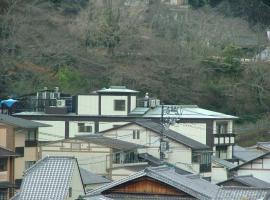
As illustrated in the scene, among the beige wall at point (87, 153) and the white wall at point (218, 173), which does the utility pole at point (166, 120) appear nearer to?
the beige wall at point (87, 153)

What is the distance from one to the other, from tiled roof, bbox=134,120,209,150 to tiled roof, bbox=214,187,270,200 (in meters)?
14.6

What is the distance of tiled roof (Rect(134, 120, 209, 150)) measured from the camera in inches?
1335

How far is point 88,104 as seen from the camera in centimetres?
3722

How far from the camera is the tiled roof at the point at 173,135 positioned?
33.9m

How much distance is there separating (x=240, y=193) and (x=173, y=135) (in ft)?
53.5

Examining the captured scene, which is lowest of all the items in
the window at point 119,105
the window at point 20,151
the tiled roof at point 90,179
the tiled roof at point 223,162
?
the tiled roof at point 223,162

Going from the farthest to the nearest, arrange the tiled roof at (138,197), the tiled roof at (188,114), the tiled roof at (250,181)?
the tiled roof at (188,114) → the tiled roof at (250,181) → the tiled roof at (138,197)

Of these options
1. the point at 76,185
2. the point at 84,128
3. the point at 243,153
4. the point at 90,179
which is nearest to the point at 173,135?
the point at 243,153

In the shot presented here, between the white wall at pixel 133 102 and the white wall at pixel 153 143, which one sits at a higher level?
the white wall at pixel 133 102

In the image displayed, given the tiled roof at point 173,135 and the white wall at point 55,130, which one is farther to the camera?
the white wall at point 55,130

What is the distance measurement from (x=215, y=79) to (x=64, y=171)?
22475 mm

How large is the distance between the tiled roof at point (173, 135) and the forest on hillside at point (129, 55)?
624cm

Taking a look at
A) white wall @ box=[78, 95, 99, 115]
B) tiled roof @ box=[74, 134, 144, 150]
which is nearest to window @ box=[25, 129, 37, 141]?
tiled roof @ box=[74, 134, 144, 150]

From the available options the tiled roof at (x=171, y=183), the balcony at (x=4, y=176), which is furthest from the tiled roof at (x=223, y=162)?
the tiled roof at (x=171, y=183)
